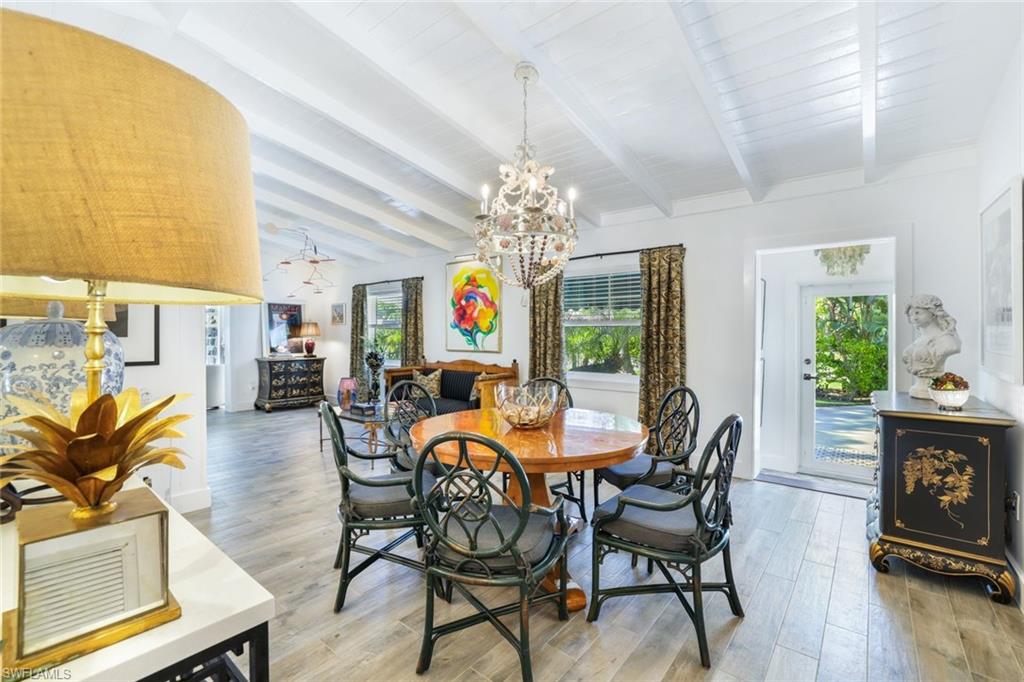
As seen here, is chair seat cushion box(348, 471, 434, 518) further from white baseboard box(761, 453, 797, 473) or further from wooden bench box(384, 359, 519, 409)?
white baseboard box(761, 453, 797, 473)

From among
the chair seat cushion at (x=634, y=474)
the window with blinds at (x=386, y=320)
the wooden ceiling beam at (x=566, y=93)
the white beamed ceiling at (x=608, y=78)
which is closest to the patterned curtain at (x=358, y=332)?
the window with blinds at (x=386, y=320)

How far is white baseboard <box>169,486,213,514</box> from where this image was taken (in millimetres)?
3363

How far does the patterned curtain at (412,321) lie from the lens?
7047 millimetres

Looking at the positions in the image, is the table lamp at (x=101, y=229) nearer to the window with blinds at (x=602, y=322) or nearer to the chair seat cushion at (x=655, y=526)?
the chair seat cushion at (x=655, y=526)

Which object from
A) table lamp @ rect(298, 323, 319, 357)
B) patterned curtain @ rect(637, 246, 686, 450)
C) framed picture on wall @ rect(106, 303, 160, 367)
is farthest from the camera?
table lamp @ rect(298, 323, 319, 357)

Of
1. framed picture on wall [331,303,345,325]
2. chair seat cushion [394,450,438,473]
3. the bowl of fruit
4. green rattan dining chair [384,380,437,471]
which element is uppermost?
framed picture on wall [331,303,345,325]

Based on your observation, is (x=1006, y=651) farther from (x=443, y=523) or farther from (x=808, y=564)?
(x=443, y=523)

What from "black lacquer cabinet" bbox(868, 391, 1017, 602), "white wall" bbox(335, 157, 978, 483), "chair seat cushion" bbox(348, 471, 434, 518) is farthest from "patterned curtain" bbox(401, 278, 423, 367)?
"black lacquer cabinet" bbox(868, 391, 1017, 602)

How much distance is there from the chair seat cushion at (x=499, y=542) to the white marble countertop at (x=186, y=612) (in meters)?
0.95

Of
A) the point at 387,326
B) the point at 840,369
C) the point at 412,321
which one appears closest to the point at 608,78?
the point at 840,369

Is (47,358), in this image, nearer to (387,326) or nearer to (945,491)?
(945,491)

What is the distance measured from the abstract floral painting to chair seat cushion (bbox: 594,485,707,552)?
160 inches

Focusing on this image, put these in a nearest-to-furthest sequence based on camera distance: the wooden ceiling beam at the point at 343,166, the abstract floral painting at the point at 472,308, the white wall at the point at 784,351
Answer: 1. the wooden ceiling beam at the point at 343,166
2. the white wall at the point at 784,351
3. the abstract floral painting at the point at 472,308

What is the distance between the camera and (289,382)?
785 cm
